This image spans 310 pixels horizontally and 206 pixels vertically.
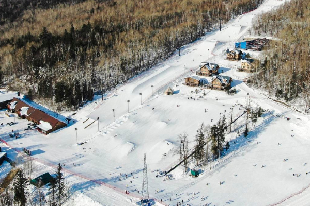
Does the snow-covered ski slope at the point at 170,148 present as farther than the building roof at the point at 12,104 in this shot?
No

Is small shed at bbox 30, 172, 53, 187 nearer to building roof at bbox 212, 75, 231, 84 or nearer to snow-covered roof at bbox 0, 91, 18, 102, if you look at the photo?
snow-covered roof at bbox 0, 91, 18, 102

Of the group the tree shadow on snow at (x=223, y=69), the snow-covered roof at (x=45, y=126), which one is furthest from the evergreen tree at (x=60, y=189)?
the tree shadow on snow at (x=223, y=69)

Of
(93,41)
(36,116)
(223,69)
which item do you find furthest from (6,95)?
(223,69)

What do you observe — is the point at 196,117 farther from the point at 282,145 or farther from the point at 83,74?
the point at 83,74

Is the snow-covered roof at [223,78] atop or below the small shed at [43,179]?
atop

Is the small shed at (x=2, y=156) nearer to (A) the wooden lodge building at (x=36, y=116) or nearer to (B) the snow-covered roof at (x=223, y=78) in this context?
(A) the wooden lodge building at (x=36, y=116)

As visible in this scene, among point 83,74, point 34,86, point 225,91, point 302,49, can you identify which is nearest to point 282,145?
point 225,91

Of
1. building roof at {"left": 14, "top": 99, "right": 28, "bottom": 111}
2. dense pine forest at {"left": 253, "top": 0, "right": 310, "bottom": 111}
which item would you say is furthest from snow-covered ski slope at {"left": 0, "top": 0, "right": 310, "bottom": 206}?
dense pine forest at {"left": 253, "top": 0, "right": 310, "bottom": 111}
